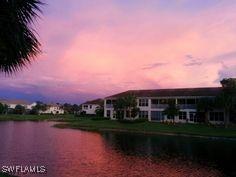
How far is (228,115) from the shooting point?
68375 millimetres

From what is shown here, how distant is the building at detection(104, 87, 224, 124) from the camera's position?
7706cm

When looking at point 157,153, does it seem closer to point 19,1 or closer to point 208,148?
point 208,148

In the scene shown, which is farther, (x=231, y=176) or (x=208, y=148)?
(x=208, y=148)

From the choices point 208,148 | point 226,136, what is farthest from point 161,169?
point 226,136

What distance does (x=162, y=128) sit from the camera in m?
68.6

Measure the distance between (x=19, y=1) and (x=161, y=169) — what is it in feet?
73.8

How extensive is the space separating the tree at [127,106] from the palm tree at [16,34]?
231ft

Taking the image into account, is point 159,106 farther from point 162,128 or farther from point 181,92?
point 162,128

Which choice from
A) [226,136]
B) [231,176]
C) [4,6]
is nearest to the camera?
[4,6]

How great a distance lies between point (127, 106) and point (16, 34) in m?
72.7

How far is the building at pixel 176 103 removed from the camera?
77.1m

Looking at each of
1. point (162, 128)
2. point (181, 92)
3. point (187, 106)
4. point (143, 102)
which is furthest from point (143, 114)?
point (162, 128)

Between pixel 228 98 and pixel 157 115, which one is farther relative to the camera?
pixel 157 115

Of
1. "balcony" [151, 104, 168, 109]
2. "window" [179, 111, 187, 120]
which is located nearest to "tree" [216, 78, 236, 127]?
"window" [179, 111, 187, 120]
